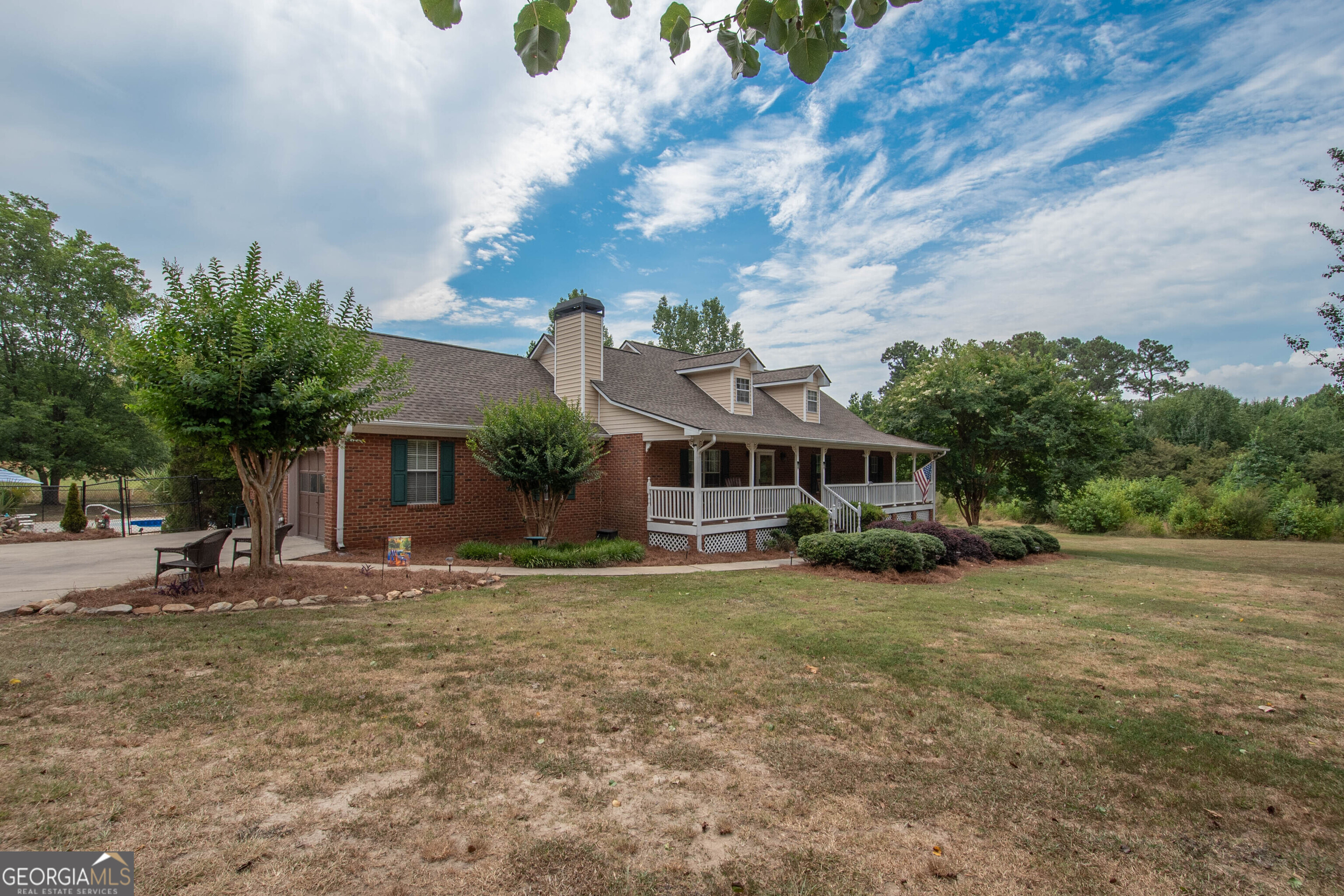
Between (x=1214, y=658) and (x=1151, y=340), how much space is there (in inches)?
2989

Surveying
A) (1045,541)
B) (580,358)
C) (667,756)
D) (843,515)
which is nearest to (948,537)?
(843,515)


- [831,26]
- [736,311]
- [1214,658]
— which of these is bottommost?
[1214,658]

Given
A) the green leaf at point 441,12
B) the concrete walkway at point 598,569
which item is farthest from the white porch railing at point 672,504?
the green leaf at point 441,12

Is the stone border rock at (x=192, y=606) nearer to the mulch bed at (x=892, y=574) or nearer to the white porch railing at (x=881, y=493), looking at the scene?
the mulch bed at (x=892, y=574)

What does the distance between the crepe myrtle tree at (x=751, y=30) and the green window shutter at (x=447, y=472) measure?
12504mm

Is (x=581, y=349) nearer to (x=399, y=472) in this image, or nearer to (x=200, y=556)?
(x=399, y=472)

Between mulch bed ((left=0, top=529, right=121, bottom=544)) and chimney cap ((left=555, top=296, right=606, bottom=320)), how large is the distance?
12324 mm

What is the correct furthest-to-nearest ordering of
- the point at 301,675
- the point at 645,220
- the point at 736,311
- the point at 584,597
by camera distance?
the point at 736,311
the point at 645,220
the point at 584,597
the point at 301,675

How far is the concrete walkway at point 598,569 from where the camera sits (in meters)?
10.7

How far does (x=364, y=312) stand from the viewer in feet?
31.1

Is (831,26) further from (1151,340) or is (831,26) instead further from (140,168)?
(1151,340)

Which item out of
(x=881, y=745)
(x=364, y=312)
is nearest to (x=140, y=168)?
(x=364, y=312)

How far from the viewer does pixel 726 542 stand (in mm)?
15000

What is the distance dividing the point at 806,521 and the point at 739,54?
553 inches
